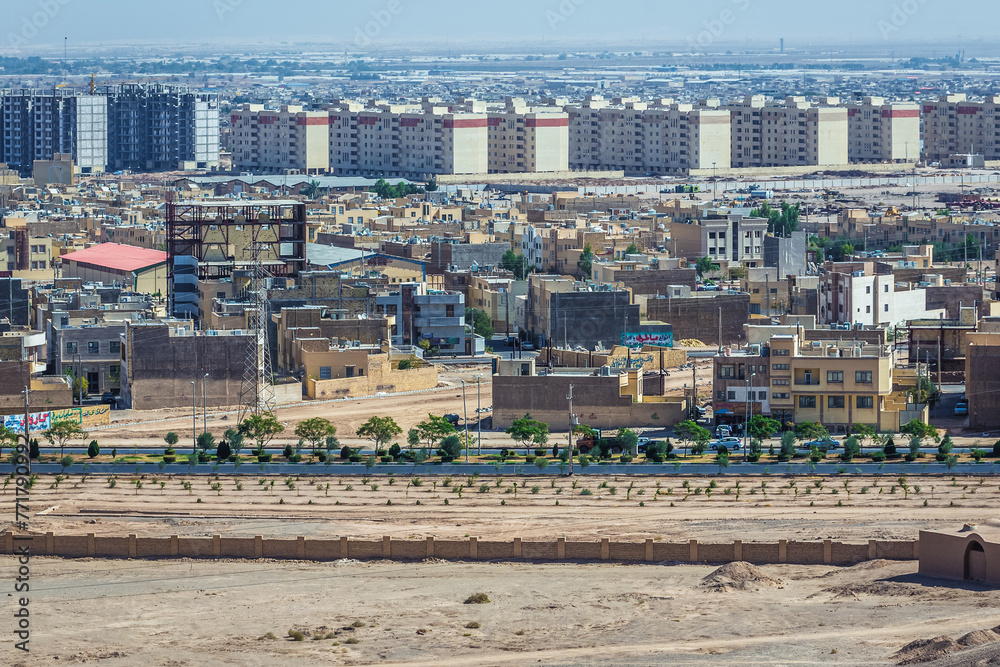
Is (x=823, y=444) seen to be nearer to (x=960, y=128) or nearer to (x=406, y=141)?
(x=406, y=141)

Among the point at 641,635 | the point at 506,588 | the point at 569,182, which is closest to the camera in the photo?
the point at 641,635

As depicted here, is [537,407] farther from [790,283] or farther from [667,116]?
[667,116]

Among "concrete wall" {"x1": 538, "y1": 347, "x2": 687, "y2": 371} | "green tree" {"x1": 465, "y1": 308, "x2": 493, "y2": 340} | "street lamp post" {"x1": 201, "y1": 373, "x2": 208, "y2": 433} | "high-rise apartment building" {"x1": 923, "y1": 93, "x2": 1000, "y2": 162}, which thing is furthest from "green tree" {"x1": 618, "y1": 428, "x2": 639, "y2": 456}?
"high-rise apartment building" {"x1": 923, "y1": 93, "x2": 1000, "y2": 162}

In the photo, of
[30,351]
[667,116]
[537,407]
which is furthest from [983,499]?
[667,116]

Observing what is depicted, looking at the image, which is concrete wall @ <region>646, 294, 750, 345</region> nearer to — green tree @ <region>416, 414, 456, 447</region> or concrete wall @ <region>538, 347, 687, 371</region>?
concrete wall @ <region>538, 347, 687, 371</region>

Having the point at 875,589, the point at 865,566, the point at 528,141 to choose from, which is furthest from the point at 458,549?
the point at 528,141
